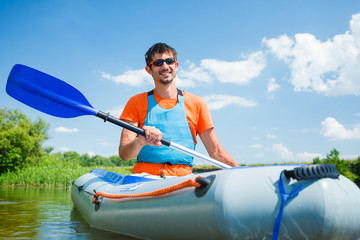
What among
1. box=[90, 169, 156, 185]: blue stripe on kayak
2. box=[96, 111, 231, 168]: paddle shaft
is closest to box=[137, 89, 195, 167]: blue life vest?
box=[96, 111, 231, 168]: paddle shaft

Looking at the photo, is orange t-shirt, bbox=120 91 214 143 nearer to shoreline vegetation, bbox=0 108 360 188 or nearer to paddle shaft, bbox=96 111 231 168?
paddle shaft, bbox=96 111 231 168

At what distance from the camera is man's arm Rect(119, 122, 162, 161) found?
2.84 metres

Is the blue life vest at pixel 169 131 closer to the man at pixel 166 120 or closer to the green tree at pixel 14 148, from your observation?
the man at pixel 166 120

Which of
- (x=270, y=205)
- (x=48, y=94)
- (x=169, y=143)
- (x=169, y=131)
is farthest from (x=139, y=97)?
(x=270, y=205)

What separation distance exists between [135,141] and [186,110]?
0.68 m

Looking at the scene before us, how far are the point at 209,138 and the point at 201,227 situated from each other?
1.68m

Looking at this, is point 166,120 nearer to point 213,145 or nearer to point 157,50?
point 213,145

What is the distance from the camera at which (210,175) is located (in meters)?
2.01

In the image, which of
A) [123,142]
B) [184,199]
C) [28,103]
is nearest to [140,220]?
[184,199]

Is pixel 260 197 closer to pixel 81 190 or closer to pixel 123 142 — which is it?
pixel 123 142

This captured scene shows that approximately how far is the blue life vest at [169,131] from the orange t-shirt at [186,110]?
0.18 feet

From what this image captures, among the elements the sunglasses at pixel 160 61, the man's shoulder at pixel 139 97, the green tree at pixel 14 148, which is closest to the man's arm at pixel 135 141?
the man's shoulder at pixel 139 97

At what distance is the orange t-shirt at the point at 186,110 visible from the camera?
10.9 feet

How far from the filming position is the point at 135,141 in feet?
9.82
